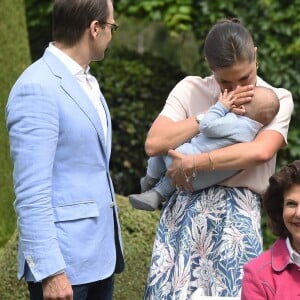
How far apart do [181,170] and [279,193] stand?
16.4 inches

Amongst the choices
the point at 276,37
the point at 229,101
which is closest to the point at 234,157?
the point at 229,101

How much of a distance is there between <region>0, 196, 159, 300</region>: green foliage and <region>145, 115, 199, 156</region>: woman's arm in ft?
4.64

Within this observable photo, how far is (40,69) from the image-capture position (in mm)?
3359

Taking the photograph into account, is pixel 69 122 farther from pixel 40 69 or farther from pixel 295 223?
pixel 295 223

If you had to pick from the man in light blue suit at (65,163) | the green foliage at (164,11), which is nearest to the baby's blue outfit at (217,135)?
the man in light blue suit at (65,163)

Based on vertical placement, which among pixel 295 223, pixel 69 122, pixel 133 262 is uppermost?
pixel 69 122

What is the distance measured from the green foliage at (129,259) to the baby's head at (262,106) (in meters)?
1.66

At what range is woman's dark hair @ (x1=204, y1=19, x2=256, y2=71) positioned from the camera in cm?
353

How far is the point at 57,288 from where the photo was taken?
3.24 metres

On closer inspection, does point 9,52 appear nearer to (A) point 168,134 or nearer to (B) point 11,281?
(B) point 11,281

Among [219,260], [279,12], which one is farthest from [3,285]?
[279,12]

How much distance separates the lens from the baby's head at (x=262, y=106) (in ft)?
11.8

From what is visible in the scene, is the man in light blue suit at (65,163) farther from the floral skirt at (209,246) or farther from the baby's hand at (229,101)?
the baby's hand at (229,101)

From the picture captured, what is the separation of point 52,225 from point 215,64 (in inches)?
35.5
